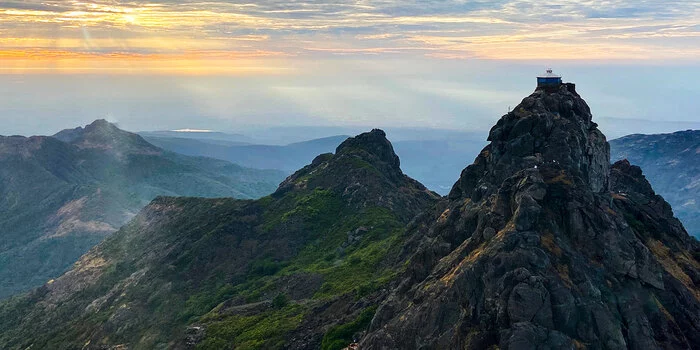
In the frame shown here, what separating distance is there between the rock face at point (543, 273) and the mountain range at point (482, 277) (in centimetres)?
16

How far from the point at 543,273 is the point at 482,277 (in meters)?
6.37

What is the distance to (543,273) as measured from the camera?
222 ft

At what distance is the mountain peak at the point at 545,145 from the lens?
94.8 meters

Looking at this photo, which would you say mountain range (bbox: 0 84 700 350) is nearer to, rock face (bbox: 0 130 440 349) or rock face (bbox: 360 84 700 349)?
rock face (bbox: 360 84 700 349)

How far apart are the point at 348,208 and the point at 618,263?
127851 millimetres

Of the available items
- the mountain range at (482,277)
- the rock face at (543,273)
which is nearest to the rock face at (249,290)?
the mountain range at (482,277)

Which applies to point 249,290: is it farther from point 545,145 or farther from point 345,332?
point 545,145

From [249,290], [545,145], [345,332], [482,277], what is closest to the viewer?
[482,277]

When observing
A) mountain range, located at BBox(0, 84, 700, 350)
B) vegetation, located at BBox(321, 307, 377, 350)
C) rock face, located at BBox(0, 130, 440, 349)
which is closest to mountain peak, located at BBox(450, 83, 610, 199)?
mountain range, located at BBox(0, 84, 700, 350)

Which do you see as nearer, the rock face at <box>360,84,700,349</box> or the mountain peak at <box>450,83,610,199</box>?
the rock face at <box>360,84,700,349</box>

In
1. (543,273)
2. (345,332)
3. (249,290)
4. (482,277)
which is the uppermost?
(543,273)

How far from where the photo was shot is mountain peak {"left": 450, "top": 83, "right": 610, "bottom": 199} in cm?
9475

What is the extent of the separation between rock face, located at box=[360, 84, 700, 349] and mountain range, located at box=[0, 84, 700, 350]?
0.16 meters

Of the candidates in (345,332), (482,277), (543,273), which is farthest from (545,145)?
(345,332)
